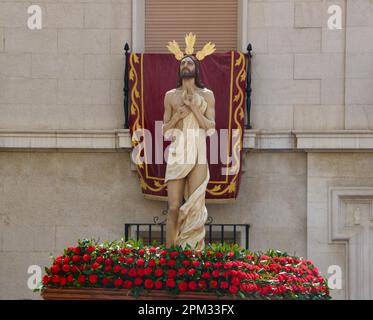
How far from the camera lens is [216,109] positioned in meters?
16.5

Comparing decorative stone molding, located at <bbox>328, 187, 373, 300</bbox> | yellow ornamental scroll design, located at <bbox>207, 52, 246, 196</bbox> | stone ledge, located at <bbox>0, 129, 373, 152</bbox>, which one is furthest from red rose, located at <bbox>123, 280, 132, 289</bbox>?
decorative stone molding, located at <bbox>328, 187, 373, 300</bbox>

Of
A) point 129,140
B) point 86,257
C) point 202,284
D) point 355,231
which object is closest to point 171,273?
point 202,284

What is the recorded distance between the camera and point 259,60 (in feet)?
55.0

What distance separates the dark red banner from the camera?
16406 mm

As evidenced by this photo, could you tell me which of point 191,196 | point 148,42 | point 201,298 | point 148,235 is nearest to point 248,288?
point 201,298

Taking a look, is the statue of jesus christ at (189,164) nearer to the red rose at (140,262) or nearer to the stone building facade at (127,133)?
the red rose at (140,262)

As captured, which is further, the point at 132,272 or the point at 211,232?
the point at 211,232

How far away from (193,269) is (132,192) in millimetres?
4440

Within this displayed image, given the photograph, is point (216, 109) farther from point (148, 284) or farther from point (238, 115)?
point (148, 284)

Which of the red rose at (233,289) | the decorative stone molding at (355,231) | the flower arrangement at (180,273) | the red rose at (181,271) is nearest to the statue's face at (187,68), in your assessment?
the flower arrangement at (180,273)

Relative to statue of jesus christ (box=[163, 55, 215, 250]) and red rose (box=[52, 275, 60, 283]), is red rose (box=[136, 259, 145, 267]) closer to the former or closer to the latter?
red rose (box=[52, 275, 60, 283])

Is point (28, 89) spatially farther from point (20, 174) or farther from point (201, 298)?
point (201, 298)

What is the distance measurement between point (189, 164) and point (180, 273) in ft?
5.61

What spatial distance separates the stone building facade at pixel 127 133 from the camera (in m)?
16.6
